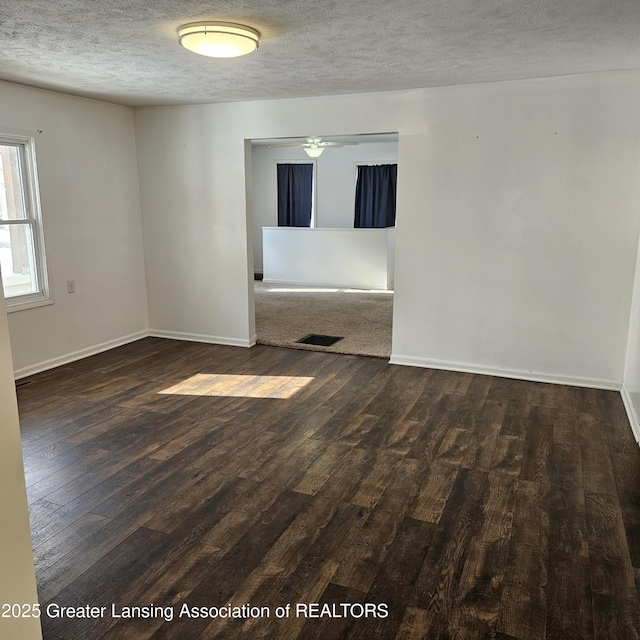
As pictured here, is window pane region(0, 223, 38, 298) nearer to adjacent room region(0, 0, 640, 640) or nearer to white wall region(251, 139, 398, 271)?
adjacent room region(0, 0, 640, 640)

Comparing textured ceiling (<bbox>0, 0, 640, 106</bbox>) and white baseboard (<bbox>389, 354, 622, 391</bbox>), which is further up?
textured ceiling (<bbox>0, 0, 640, 106</bbox>)

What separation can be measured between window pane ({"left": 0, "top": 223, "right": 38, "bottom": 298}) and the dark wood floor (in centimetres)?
85

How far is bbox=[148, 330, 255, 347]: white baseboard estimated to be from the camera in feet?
18.5

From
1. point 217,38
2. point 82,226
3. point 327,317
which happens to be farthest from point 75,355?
point 217,38

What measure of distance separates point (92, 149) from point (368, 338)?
3.31 meters

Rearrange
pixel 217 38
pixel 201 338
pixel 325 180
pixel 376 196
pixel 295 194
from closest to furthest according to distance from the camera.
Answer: pixel 217 38 < pixel 201 338 < pixel 376 196 < pixel 325 180 < pixel 295 194

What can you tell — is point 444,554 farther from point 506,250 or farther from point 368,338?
point 368,338

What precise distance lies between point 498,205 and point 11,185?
4015 mm

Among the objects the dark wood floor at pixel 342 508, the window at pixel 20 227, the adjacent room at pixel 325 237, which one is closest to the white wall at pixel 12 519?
the dark wood floor at pixel 342 508

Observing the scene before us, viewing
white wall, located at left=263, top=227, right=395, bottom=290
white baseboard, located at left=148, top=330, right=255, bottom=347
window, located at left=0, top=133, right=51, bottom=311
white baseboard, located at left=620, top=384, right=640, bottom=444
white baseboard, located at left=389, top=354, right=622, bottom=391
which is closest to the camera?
white baseboard, located at left=620, top=384, right=640, bottom=444

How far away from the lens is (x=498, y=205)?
4430mm

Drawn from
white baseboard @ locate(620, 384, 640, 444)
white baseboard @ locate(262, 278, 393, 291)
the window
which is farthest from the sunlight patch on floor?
white baseboard @ locate(262, 278, 393, 291)

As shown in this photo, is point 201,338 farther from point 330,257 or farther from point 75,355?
point 330,257

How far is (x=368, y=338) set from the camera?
19.3 feet
